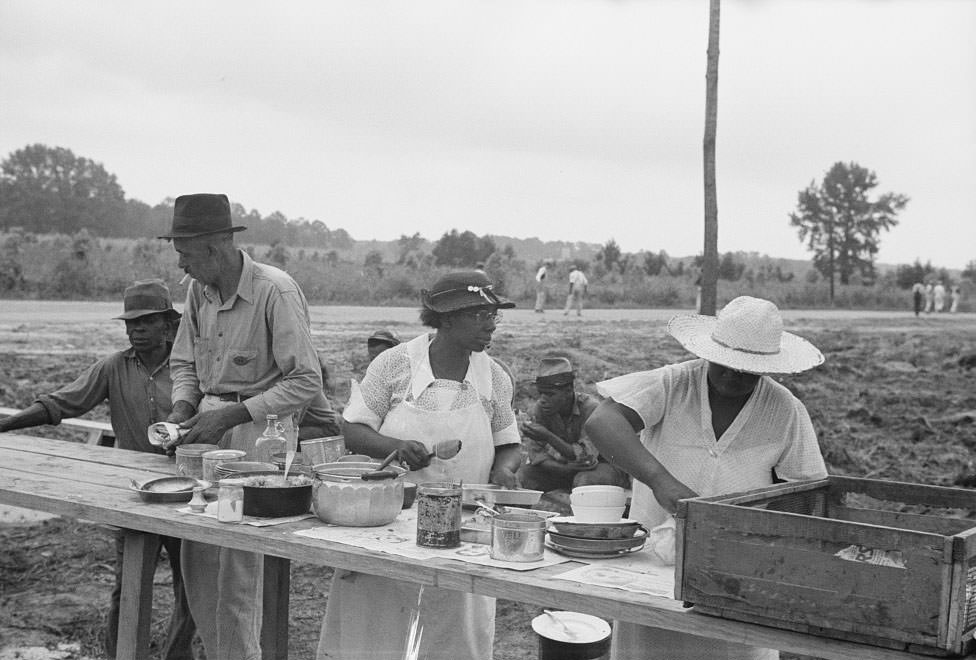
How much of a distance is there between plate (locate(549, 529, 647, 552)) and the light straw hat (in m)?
0.55

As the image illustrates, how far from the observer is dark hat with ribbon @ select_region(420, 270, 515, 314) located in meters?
3.42

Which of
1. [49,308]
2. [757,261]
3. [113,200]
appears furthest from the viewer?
[757,261]

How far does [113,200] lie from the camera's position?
5453cm

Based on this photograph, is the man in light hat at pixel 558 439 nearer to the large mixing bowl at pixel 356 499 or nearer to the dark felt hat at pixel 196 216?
the dark felt hat at pixel 196 216

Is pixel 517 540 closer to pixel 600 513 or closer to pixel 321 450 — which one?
pixel 600 513

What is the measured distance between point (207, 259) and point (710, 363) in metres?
2.15

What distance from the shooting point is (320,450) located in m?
3.44

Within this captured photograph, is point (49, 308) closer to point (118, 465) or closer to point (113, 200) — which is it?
point (118, 465)

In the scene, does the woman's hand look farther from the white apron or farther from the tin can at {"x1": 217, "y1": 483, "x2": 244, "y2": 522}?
the tin can at {"x1": 217, "y1": 483, "x2": 244, "y2": 522}

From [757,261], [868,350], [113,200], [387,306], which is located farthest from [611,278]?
[757,261]

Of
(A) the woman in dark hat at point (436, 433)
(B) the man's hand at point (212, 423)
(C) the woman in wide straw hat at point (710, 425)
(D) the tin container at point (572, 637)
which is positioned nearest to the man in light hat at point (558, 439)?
(D) the tin container at point (572, 637)

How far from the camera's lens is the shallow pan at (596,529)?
268cm

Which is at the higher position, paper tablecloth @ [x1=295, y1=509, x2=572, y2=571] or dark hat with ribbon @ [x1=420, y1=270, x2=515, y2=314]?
dark hat with ribbon @ [x1=420, y1=270, x2=515, y2=314]

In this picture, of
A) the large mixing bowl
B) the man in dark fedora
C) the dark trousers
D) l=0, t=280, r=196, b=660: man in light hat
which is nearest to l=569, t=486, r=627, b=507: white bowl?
the large mixing bowl
